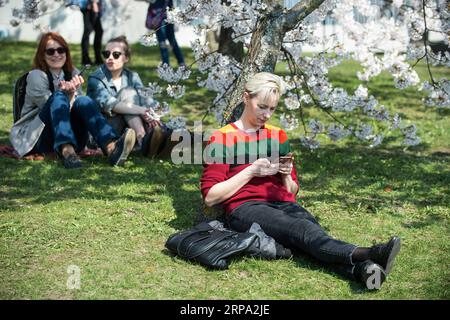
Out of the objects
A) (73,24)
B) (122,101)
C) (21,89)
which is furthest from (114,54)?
(73,24)

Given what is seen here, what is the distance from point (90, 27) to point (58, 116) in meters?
6.16

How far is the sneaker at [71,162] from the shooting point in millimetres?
7234

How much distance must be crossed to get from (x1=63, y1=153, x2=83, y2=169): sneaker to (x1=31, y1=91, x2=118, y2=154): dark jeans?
0.16 metres

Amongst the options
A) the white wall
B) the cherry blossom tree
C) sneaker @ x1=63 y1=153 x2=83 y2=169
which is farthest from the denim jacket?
the white wall

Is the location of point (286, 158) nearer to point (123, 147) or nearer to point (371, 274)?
point (371, 274)

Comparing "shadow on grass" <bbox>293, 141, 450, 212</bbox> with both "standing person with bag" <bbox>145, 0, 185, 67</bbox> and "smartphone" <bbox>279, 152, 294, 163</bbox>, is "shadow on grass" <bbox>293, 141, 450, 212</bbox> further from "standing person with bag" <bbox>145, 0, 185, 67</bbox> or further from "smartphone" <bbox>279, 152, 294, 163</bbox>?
"standing person with bag" <bbox>145, 0, 185, 67</bbox>

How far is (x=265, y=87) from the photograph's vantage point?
5.09m

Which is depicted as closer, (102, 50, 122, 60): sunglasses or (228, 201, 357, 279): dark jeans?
(228, 201, 357, 279): dark jeans

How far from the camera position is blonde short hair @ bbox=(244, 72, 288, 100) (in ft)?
16.7

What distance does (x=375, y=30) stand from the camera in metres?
13.7

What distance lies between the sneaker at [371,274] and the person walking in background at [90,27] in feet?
30.9

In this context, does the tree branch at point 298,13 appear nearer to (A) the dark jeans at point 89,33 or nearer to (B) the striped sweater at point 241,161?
(B) the striped sweater at point 241,161
